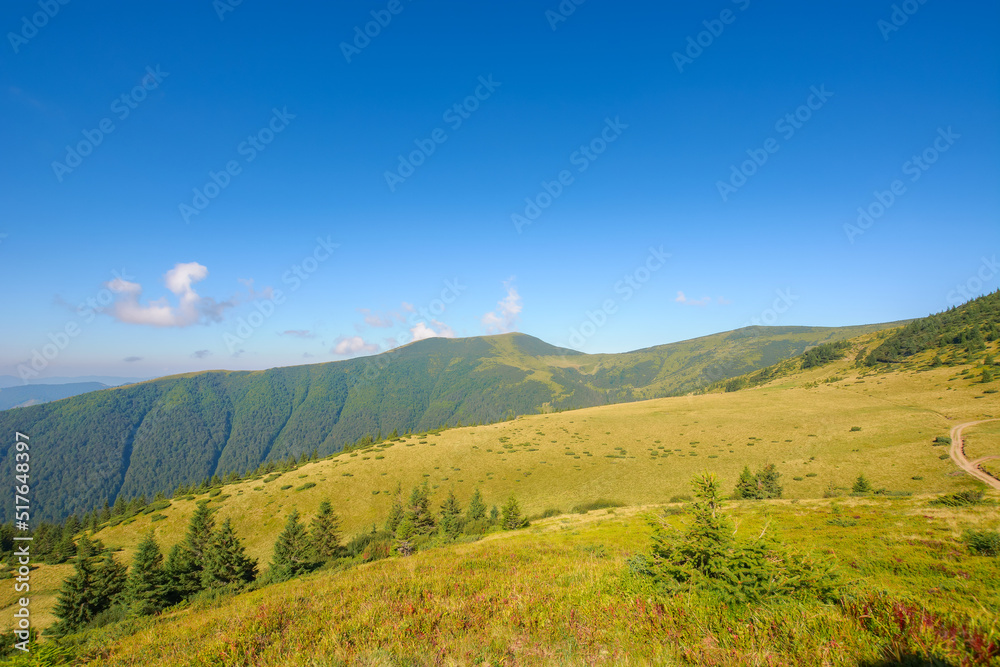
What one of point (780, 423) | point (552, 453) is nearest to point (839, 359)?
point (780, 423)

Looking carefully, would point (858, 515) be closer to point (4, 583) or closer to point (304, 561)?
point (304, 561)

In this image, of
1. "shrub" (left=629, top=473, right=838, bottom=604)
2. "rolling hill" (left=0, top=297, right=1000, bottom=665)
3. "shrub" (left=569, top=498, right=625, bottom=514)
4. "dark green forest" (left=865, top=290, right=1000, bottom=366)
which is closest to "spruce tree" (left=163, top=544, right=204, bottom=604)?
"rolling hill" (left=0, top=297, right=1000, bottom=665)

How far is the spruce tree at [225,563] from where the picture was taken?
2747cm

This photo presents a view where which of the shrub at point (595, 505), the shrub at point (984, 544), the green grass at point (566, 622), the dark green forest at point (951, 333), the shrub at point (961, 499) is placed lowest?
the shrub at point (595, 505)

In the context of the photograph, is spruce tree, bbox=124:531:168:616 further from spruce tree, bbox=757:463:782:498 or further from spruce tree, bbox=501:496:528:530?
spruce tree, bbox=757:463:782:498

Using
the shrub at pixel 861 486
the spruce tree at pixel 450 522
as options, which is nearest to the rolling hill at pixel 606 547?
the shrub at pixel 861 486

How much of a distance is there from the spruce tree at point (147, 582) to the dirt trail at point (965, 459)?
198ft

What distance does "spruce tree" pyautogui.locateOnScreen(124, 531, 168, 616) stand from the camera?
22344mm

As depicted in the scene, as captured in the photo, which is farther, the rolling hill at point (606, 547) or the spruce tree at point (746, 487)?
the spruce tree at point (746, 487)

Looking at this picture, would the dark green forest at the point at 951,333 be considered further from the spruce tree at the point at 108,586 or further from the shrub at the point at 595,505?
the spruce tree at the point at 108,586

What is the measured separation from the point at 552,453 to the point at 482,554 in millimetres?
51320

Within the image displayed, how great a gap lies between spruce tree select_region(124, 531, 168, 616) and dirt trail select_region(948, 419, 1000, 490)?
198 feet

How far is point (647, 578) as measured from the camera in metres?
7.01

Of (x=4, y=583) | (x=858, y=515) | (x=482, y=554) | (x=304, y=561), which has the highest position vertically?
(x=482, y=554)
